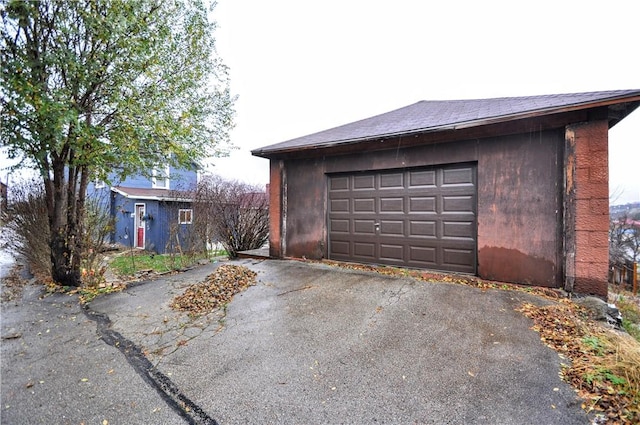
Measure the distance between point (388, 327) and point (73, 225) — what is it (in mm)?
6075

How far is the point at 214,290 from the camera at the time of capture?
15.0 ft

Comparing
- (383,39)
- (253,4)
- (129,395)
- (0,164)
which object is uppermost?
(383,39)

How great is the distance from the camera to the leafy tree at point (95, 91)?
148 inches

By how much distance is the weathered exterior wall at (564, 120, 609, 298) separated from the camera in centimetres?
375

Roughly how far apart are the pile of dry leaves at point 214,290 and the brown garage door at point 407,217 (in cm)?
216

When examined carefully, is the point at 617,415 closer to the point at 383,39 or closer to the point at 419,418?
the point at 419,418

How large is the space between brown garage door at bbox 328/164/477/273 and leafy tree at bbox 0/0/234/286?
353 cm

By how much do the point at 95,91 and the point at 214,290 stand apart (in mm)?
4010

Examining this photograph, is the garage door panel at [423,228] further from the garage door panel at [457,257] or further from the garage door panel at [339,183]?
the garage door panel at [339,183]

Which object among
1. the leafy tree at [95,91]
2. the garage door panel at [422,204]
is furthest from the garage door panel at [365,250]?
the leafy tree at [95,91]

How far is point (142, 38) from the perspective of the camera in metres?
4.31

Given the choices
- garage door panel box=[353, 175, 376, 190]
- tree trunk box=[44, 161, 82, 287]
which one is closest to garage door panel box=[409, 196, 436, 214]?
garage door panel box=[353, 175, 376, 190]

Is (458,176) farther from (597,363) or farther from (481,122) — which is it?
(597,363)

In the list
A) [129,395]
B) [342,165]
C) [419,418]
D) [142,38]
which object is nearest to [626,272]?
[342,165]
